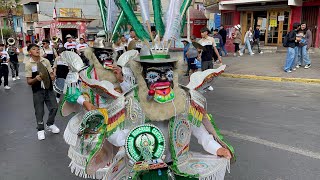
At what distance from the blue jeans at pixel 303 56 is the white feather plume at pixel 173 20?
10.5 m

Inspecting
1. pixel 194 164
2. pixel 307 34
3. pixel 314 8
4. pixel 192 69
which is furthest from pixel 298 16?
pixel 194 164

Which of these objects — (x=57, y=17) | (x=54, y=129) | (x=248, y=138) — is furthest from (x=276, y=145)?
(x=57, y=17)

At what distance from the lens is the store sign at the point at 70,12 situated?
3850 cm

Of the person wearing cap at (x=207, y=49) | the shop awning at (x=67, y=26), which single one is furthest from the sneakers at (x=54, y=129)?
the shop awning at (x=67, y=26)

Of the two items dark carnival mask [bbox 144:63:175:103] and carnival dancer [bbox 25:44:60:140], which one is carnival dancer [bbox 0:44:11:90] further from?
dark carnival mask [bbox 144:63:175:103]

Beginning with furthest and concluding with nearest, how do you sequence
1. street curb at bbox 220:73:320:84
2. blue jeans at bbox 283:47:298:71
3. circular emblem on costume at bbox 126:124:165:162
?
blue jeans at bbox 283:47:298:71 < street curb at bbox 220:73:320:84 < circular emblem on costume at bbox 126:124:165:162

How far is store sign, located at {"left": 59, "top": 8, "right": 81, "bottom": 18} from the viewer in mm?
38500

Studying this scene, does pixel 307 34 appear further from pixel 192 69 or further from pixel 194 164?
pixel 194 164

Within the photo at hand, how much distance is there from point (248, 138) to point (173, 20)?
3.41m

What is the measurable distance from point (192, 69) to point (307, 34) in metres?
5.46

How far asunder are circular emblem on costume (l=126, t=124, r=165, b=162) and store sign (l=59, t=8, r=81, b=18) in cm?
3867

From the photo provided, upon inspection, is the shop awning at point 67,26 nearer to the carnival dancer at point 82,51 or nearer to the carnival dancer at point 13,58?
the carnival dancer at point 82,51

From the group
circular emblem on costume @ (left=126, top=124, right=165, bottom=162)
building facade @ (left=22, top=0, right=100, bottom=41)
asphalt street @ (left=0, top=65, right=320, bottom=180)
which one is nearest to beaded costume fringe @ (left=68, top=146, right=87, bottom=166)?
asphalt street @ (left=0, top=65, right=320, bottom=180)

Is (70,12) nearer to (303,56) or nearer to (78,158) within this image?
(303,56)
